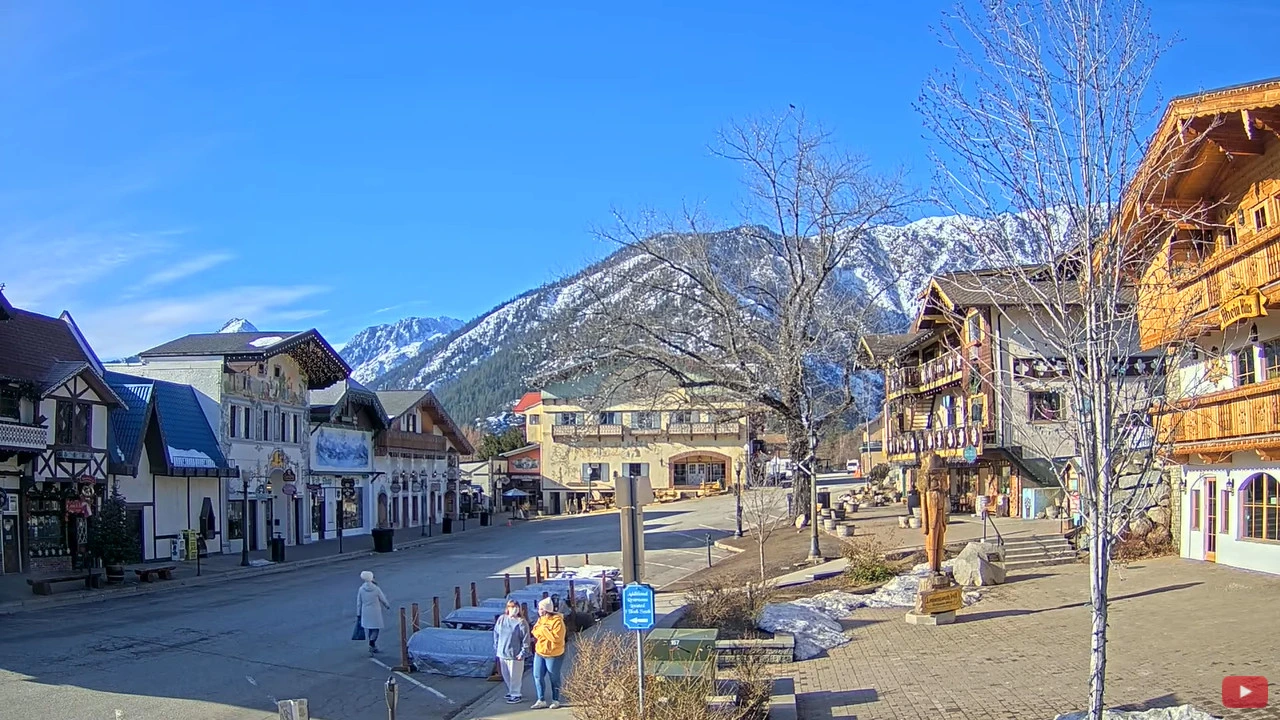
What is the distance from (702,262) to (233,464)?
65.1 feet

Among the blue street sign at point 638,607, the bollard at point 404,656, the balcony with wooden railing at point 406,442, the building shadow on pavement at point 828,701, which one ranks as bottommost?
the bollard at point 404,656

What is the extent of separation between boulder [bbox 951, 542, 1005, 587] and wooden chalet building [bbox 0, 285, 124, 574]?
23.7 m

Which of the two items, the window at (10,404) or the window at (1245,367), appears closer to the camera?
the window at (1245,367)

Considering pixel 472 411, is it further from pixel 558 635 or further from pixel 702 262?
pixel 558 635

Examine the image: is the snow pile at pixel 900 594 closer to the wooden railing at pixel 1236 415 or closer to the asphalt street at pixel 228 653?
the wooden railing at pixel 1236 415

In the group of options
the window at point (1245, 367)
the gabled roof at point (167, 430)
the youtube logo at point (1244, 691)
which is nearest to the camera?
the youtube logo at point (1244, 691)

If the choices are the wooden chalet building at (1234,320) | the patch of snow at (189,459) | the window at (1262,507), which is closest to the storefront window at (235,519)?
the patch of snow at (189,459)

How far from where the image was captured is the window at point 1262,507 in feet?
66.5

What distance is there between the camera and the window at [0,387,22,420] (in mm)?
29594

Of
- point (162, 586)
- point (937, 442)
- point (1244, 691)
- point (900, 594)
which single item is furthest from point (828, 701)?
point (937, 442)

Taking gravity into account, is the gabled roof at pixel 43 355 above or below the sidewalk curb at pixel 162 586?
above

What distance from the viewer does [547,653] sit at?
13.1 metres

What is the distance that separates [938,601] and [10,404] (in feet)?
83.7

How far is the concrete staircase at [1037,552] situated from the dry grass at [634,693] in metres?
15.2
